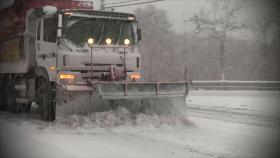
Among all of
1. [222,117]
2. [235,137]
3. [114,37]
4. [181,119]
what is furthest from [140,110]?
[222,117]

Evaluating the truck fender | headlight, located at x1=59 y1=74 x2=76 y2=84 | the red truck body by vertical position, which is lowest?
headlight, located at x1=59 y1=74 x2=76 y2=84

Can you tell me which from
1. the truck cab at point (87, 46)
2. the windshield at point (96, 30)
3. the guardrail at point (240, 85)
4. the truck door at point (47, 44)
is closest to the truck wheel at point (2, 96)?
the truck door at point (47, 44)

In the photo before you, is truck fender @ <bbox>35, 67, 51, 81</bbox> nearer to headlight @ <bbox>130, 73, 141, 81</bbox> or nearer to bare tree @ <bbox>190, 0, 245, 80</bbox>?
headlight @ <bbox>130, 73, 141, 81</bbox>

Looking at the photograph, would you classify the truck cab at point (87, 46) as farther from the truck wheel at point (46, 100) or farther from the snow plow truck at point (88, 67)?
the truck wheel at point (46, 100)

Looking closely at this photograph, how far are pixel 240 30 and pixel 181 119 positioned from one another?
2635cm

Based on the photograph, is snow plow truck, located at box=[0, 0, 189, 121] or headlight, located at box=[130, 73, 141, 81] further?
headlight, located at box=[130, 73, 141, 81]

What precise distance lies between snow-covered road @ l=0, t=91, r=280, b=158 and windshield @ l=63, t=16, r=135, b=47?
6.85ft

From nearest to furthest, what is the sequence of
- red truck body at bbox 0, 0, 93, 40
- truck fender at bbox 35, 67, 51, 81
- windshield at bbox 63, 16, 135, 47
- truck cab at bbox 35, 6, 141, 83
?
1. truck cab at bbox 35, 6, 141, 83
2. windshield at bbox 63, 16, 135, 47
3. truck fender at bbox 35, 67, 51, 81
4. red truck body at bbox 0, 0, 93, 40

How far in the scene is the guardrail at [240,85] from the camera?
24.3m

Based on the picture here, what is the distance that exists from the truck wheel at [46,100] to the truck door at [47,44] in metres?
0.46

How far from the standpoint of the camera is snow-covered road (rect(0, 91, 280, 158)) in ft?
25.9

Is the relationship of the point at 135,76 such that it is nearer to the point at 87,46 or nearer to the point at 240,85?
the point at 87,46

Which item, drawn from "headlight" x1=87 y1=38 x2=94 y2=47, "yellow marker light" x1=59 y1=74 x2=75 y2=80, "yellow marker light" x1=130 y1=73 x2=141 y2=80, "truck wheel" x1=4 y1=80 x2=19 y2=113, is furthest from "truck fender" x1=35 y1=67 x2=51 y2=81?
"truck wheel" x1=4 y1=80 x2=19 y2=113

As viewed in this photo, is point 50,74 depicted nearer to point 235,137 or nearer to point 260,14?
point 235,137
